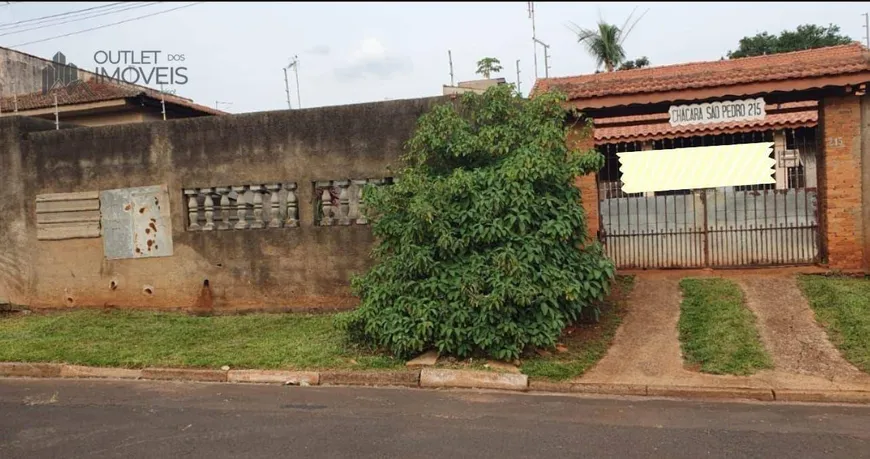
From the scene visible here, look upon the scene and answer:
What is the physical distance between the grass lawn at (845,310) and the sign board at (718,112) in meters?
2.19

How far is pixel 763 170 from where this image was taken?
869 centimetres

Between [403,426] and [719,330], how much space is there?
3915 mm

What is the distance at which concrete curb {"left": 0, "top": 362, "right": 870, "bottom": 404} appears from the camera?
5.77 metres

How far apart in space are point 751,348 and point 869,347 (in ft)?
3.52

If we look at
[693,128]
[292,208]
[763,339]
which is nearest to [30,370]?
[292,208]

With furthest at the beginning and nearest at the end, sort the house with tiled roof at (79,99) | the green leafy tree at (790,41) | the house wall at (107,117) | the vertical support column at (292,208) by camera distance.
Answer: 1. the green leafy tree at (790,41)
2. the house wall at (107,117)
3. the house with tiled roof at (79,99)
4. the vertical support column at (292,208)

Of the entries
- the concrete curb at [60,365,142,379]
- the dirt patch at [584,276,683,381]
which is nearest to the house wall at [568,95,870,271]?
the dirt patch at [584,276,683,381]

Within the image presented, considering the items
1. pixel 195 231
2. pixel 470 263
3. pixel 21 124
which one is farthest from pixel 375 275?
pixel 21 124

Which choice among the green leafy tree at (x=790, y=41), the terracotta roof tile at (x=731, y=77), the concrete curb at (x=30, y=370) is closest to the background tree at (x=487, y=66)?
the terracotta roof tile at (x=731, y=77)

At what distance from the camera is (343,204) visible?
9211 millimetres

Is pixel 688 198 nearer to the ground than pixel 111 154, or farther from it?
nearer to the ground

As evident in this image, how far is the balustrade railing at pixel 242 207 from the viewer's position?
9398 millimetres

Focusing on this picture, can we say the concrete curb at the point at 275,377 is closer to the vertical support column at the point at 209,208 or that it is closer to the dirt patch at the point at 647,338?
the dirt patch at the point at 647,338

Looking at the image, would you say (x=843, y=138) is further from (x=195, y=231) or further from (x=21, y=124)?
(x=21, y=124)
